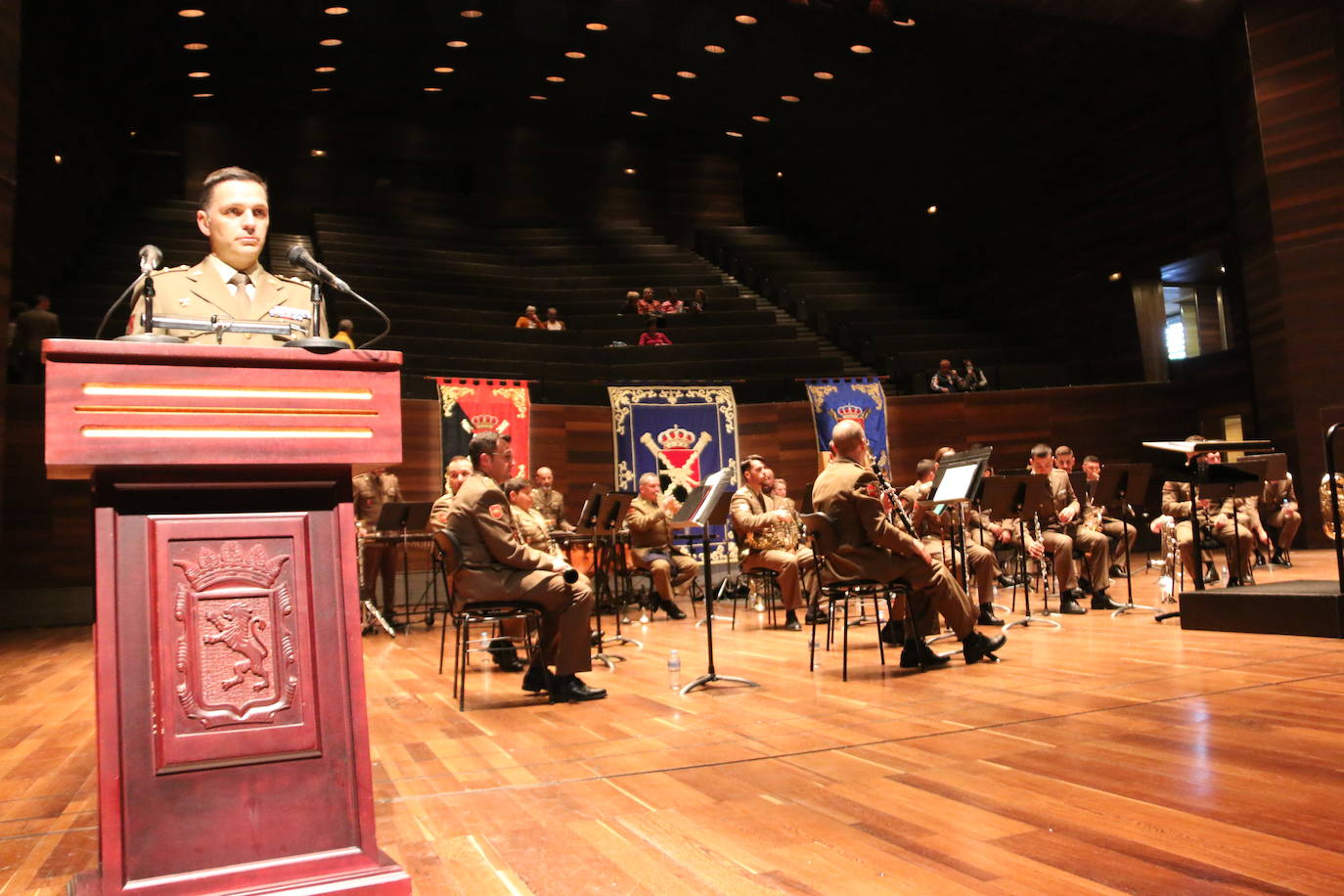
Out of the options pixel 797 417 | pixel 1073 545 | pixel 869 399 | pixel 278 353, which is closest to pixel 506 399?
pixel 797 417

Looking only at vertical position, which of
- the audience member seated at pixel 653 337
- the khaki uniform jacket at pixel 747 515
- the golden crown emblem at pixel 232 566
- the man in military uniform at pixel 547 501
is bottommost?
the golden crown emblem at pixel 232 566

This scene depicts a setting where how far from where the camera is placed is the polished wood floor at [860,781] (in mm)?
2055

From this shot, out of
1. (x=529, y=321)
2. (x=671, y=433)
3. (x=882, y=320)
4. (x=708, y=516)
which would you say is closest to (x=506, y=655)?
(x=708, y=516)

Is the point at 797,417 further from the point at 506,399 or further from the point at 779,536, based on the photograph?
the point at 779,536

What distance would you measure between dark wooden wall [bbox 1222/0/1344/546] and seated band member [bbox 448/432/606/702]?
9.40 meters

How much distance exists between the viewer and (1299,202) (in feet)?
35.2

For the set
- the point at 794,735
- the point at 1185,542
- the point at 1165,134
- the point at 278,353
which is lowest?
the point at 794,735

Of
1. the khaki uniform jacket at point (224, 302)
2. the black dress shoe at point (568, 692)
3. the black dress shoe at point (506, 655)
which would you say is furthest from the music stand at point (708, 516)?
the khaki uniform jacket at point (224, 302)

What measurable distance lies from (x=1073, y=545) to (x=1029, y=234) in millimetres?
8535

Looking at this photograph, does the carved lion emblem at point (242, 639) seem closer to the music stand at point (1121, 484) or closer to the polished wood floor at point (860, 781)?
the polished wood floor at point (860, 781)

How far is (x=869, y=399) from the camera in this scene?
11.5 m

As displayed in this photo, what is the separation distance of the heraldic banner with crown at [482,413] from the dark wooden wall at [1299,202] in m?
8.15

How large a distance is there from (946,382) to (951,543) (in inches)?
223

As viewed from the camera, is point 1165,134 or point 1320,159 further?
point 1165,134
